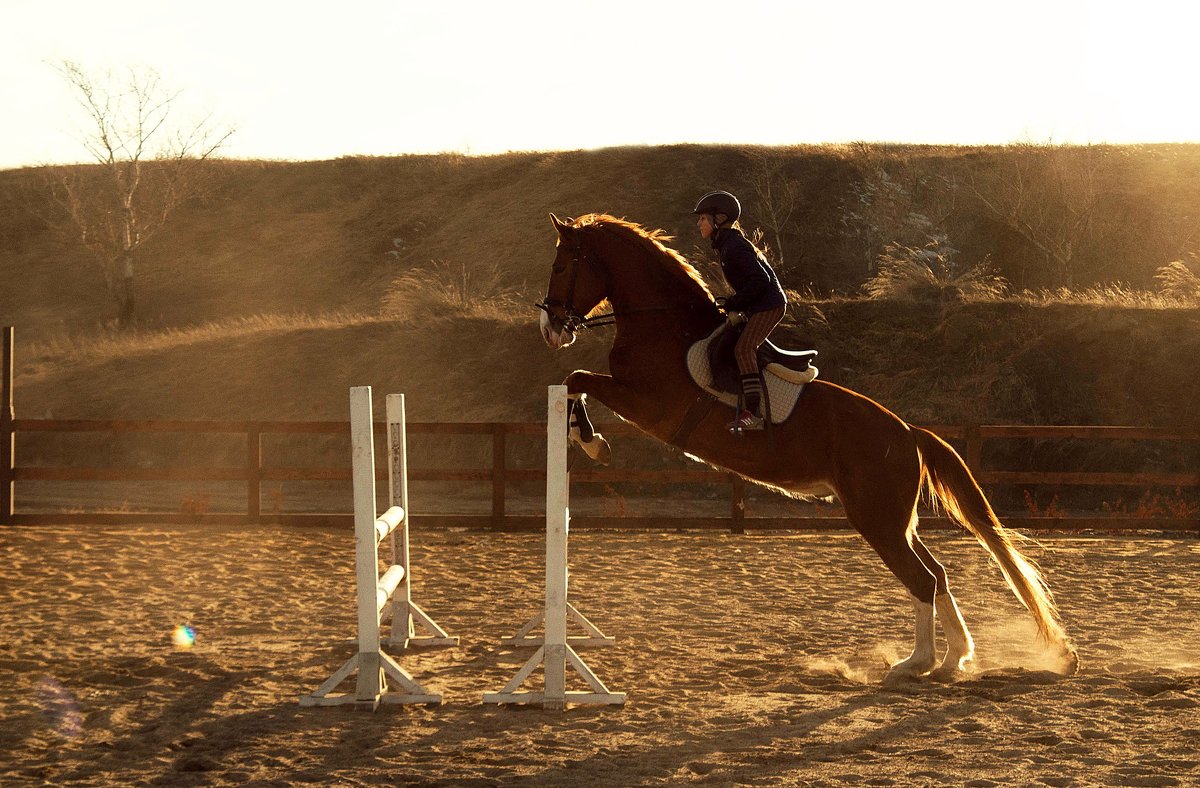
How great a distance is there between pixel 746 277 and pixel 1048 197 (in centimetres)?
3579

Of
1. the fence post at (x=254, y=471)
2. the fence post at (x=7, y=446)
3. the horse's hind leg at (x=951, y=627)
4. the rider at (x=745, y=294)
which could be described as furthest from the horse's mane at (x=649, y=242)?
the fence post at (x=7, y=446)

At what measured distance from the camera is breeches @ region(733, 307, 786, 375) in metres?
6.91

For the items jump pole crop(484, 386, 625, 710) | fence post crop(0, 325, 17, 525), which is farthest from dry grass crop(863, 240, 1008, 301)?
jump pole crop(484, 386, 625, 710)

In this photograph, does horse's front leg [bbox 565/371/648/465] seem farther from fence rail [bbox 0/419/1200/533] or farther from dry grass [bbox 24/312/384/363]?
dry grass [bbox 24/312/384/363]

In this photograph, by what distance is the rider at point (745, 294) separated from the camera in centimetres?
691

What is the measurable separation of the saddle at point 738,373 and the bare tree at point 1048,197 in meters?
29.4

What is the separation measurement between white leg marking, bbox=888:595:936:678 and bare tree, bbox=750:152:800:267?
3009 cm

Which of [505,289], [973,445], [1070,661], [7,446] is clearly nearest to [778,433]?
[1070,661]

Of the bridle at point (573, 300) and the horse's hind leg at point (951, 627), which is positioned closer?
the horse's hind leg at point (951, 627)

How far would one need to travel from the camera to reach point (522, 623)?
28.7 feet

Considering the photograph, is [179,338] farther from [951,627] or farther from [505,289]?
[951,627]

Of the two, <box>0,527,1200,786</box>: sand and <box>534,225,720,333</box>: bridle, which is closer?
<box>0,527,1200,786</box>: sand

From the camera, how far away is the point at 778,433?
7.05m

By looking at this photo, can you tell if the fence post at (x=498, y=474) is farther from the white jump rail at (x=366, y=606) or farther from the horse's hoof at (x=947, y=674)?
the horse's hoof at (x=947, y=674)
